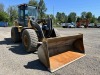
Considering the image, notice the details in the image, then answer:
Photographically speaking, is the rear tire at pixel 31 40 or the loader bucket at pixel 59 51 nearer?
the loader bucket at pixel 59 51

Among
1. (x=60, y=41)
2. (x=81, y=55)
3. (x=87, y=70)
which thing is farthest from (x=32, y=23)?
(x=87, y=70)

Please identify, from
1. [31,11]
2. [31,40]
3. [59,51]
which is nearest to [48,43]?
[59,51]

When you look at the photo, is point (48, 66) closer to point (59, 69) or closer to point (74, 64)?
point (59, 69)

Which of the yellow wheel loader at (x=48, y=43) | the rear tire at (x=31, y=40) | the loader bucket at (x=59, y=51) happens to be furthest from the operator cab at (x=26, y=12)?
the loader bucket at (x=59, y=51)

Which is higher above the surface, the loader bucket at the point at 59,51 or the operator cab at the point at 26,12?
the operator cab at the point at 26,12

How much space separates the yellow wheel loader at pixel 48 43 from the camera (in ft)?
22.0

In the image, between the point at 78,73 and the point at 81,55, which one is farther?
the point at 81,55

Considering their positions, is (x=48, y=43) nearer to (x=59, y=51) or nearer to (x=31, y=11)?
(x=59, y=51)

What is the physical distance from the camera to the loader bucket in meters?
6.53

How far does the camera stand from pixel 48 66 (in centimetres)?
645

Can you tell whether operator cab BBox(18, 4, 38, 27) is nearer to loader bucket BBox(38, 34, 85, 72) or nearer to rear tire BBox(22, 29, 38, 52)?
rear tire BBox(22, 29, 38, 52)

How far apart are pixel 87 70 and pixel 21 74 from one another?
2.23 m

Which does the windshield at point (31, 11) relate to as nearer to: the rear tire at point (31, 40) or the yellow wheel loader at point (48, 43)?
the yellow wheel loader at point (48, 43)

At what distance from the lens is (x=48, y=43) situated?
7246mm
